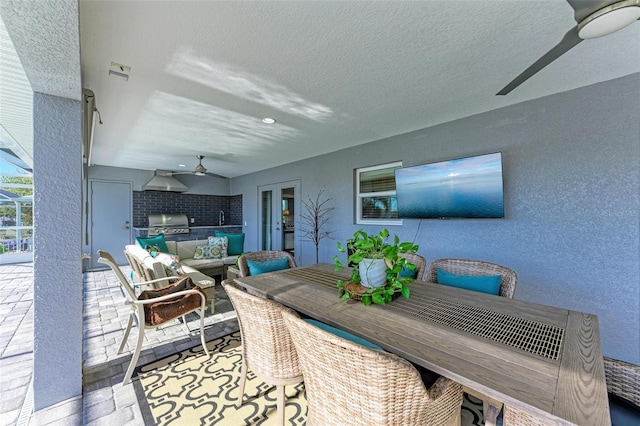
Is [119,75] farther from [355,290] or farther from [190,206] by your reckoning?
[190,206]

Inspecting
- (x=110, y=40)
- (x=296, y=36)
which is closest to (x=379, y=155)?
(x=296, y=36)

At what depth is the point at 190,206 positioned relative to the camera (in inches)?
293

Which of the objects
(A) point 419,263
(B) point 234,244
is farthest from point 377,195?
(B) point 234,244

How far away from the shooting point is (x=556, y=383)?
0.82 metres

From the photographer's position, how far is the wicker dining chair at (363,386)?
84cm

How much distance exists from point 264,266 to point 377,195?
2.22 meters

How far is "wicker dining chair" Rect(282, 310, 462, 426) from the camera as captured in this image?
842 mm

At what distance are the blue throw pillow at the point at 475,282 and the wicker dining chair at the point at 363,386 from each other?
1.04m

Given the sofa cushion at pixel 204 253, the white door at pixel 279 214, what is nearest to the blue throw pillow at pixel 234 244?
the sofa cushion at pixel 204 253

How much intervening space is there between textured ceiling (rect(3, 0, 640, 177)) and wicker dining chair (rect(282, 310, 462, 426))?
1.67m

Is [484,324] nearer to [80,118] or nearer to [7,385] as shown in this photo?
[80,118]

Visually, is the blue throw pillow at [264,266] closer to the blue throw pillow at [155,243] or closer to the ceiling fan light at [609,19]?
the ceiling fan light at [609,19]

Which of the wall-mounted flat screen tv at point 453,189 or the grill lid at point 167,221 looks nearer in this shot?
the wall-mounted flat screen tv at point 453,189

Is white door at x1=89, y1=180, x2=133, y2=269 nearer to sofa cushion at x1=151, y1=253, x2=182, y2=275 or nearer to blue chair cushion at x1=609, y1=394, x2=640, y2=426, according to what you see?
sofa cushion at x1=151, y1=253, x2=182, y2=275
